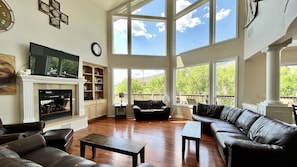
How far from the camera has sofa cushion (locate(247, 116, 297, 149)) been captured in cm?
210

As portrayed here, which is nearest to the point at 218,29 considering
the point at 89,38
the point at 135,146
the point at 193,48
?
the point at 193,48

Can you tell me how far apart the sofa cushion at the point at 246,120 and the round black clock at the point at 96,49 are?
5.23 metres

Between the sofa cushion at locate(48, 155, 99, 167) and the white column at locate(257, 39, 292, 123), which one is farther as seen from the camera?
the white column at locate(257, 39, 292, 123)

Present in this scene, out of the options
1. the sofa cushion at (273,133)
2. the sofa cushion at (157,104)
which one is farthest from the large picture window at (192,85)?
the sofa cushion at (273,133)

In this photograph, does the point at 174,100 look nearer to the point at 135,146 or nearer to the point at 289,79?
the point at 289,79

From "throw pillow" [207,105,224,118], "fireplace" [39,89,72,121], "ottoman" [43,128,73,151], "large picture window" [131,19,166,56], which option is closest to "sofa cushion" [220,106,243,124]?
"throw pillow" [207,105,224,118]

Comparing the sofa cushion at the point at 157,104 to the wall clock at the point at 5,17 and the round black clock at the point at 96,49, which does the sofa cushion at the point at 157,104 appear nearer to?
the round black clock at the point at 96,49

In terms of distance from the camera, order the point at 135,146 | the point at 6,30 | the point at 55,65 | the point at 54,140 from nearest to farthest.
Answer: the point at 135,146 < the point at 54,140 < the point at 6,30 < the point at 55,65

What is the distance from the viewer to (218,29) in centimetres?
575

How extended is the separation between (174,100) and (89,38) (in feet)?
14.1

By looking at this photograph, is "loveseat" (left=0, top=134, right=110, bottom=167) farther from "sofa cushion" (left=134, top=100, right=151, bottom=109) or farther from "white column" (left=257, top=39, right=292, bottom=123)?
"sofa cushion" (left=134, top=100, right=151, bottom=109)

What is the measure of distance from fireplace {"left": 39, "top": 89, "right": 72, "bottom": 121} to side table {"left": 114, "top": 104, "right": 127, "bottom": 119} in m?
1.95

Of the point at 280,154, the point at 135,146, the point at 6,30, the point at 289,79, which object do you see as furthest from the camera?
the point at 289,79

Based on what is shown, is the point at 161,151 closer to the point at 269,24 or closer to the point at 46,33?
the point at 269,24
